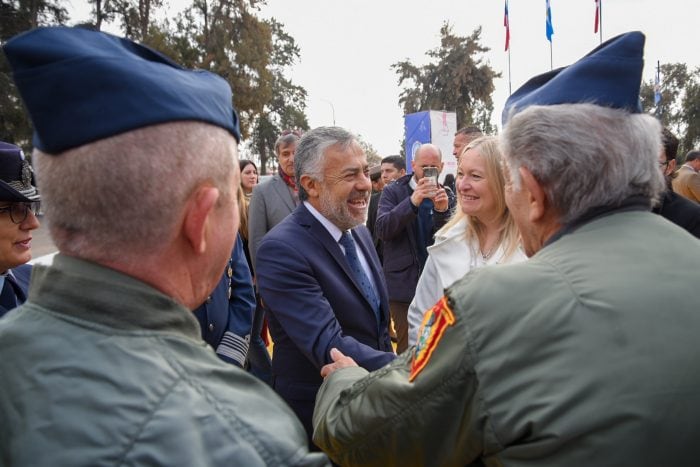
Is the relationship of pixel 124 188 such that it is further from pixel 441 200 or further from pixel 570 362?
pixel 441 200

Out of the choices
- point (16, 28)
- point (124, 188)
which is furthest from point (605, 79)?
point (16, 28)

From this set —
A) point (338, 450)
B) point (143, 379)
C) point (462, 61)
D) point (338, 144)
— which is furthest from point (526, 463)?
point (462, 61)

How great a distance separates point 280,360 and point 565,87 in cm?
175

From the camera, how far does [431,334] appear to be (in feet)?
4.32

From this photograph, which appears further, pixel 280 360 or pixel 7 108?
pixel 7 108

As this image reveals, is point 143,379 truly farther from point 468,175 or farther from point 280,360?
point 468,175

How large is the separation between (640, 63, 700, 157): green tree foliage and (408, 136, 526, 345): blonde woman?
42251mm

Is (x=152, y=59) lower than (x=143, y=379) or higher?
higher

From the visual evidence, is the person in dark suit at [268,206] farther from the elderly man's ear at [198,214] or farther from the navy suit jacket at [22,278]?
the elderly man's ear at [198,214]

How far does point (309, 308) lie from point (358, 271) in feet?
1.43

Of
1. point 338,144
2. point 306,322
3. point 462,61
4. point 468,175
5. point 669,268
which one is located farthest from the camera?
point 462,61

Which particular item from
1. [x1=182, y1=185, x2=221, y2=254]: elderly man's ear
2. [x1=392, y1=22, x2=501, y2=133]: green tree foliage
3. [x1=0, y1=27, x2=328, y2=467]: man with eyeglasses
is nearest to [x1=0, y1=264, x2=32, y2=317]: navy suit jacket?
[x1=0, y1=27, x2=328, y2=467]: man with eyeglasses

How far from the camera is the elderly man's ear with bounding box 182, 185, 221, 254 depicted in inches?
39.9

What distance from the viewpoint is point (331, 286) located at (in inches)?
96.0
